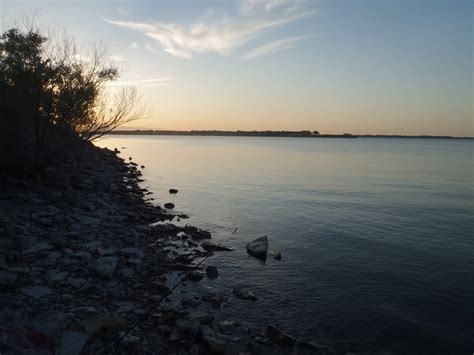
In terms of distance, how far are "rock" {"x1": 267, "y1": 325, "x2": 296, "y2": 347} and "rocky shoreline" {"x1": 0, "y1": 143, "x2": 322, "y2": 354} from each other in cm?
2

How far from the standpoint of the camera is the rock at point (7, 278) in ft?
25.8

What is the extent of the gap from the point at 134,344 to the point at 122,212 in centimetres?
1195

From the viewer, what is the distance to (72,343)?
668cm

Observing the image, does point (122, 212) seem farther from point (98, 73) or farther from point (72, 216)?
point (98, 73)

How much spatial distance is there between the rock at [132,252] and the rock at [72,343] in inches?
193

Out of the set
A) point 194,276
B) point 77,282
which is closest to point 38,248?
point 77,282

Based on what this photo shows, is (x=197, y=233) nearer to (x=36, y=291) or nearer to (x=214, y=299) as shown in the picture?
(x=214, y=299)

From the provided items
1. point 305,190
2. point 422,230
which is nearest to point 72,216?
point 422,230

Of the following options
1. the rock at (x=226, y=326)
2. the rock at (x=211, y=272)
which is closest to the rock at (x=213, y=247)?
the rock at (x=211, y=272)

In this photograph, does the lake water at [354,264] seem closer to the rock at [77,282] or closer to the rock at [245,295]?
the rock at [245,295]

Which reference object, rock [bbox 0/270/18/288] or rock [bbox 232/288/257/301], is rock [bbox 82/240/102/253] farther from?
rock [bbox 232/288/257/301]

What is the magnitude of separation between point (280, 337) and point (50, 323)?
514 centimetres

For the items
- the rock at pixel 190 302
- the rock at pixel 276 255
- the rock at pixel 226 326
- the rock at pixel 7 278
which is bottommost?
the rock at pixel 276 255

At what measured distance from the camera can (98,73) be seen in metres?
20.2
